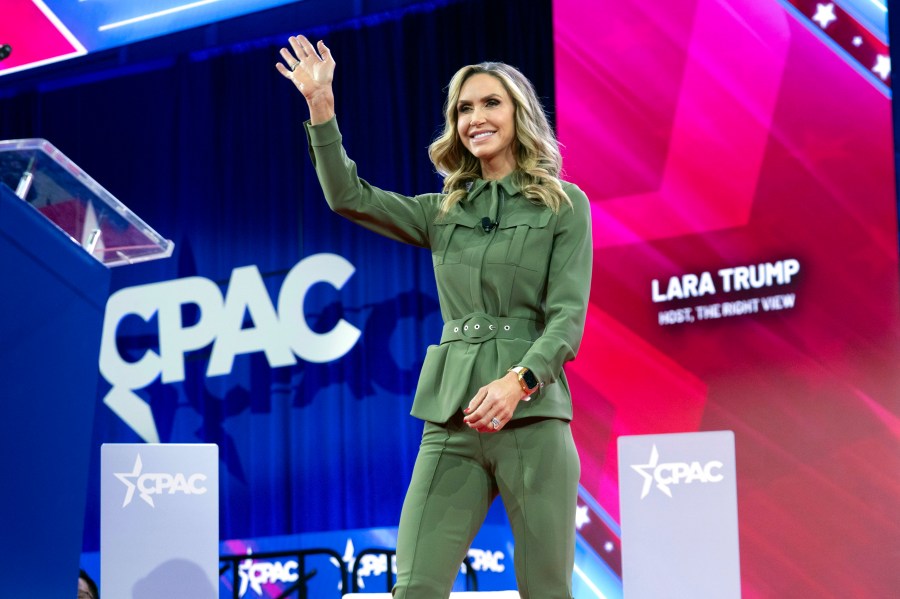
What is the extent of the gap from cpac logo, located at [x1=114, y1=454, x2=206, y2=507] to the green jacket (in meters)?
1.73

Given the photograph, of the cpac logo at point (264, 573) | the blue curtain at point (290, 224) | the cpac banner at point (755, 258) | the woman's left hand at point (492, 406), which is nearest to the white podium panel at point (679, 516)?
the cpac banner at point (755, 258)

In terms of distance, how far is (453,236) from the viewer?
6.50 feet

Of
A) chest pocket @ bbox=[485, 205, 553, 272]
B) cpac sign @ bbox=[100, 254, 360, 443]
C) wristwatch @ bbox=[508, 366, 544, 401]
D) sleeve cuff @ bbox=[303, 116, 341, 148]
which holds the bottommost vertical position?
wristwatch @ bbox=[508, 366, 544, 401]

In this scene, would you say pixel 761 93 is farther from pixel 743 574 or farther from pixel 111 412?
pixel 111 412

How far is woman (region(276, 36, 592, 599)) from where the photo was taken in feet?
5.87

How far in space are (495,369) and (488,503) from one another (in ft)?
0.78

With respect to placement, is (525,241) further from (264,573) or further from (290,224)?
(264,573)

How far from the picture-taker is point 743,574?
4473mm

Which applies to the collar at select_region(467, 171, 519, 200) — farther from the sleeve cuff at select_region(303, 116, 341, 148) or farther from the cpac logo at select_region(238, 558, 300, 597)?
the cpac logo at select_region(238, 558, 300, 597)

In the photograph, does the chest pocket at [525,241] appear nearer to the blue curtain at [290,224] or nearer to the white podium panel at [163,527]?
the white podium panel at [163,527]

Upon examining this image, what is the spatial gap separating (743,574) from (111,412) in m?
4.03

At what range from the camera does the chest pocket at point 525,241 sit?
6.22 feet

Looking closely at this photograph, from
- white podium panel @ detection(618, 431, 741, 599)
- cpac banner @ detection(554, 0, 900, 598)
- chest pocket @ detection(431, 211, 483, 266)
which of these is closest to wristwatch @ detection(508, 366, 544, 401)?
chest pocket @ detection(431, 211, 483, 266)

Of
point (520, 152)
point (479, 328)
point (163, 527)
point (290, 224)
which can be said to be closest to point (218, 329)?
point (290, 224)
